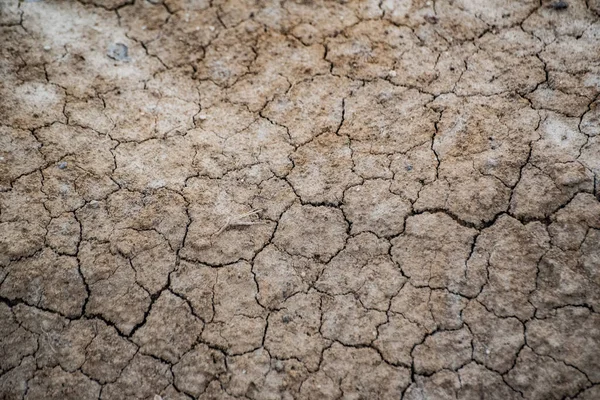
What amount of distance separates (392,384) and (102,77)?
8.32ft

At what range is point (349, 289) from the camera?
2.09m

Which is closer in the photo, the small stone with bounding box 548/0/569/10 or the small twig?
the small twig

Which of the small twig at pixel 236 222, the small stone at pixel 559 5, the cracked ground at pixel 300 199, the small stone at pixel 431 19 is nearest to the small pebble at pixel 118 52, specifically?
the cracked ground at pixel 300 199

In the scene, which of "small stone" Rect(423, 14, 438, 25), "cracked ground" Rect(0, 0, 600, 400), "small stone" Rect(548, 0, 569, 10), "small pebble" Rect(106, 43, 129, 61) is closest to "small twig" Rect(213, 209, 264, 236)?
"cracked ground" Rect(0, 0, 600, 400)

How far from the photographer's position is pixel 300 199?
2334 millimetres

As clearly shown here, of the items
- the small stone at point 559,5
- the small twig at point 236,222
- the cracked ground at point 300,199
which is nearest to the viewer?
the cracked ground at point 300,199

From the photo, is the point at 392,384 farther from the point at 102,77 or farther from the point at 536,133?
the point at 102,77

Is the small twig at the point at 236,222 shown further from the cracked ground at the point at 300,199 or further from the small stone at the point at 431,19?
the small stone at the point at 431,19

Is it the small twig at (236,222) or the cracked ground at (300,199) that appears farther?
the small twig at (236,222)

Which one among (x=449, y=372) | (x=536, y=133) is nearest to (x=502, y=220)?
(x=536, y=133)

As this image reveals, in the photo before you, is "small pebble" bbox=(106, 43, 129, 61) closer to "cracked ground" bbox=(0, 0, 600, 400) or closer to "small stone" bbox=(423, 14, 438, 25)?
"cracked ground" bbox=(0, 0, 600, 400)

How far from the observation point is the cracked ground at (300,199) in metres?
1.95

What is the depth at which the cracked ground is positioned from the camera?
1.95 metres

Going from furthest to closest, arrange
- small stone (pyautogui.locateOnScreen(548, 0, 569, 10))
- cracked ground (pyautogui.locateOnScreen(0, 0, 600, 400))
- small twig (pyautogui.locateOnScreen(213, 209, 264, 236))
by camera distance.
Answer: small stone (pyautogui.locateOnScreen(548, 0, 569, 10))
small twig (pyautogui.locateOnScreen(213, 209, 264, 236))
cracked ground (pyautogui.locateOnScreen(0, 0, 600, 400))
